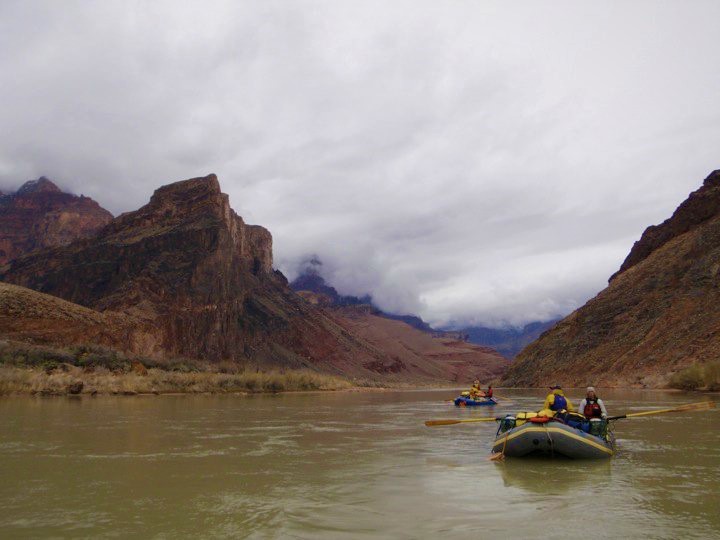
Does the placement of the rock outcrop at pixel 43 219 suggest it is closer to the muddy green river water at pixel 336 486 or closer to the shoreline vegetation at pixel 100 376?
the shoreline vegetation at pixel 100 376

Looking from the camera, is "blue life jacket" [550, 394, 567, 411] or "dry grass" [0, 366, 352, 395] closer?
"blue life jacket" [550, 394, 567, 411]

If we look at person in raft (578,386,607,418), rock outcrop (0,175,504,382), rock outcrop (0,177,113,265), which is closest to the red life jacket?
person in raft (578,386,607,418)

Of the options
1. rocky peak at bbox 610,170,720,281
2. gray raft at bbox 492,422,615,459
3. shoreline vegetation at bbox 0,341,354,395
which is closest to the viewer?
gray raft at bbox 492,422,615,459

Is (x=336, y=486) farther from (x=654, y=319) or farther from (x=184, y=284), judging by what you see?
(x=184, y=284)

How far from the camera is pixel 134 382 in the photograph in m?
41.7

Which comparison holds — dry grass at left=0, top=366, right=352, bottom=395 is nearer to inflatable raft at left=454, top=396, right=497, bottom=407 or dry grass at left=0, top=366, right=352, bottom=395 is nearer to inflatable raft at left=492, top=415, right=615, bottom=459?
inflatable raft at left=454, top=396, right=497, bottom=407

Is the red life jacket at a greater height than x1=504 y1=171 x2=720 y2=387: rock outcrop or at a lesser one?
lesser

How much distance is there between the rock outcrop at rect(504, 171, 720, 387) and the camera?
52.7 m

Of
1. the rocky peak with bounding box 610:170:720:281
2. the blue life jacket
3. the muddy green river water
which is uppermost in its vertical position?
the rocky peak with bounding box 610:170:720:281

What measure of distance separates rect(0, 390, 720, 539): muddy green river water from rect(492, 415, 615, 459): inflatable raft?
0.88 ft

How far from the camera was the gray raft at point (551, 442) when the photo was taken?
1312 cm

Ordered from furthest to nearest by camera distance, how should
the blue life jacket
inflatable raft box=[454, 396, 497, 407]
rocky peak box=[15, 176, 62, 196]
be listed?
rocky peak box=[15, 176, 62, 196] < inflatable raft box=[454, 396, 497, 407] < the blue life jacket

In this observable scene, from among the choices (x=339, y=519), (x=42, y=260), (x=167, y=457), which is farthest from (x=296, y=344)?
(x=339, y=519)

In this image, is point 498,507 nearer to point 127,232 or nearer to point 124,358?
point 124,358
